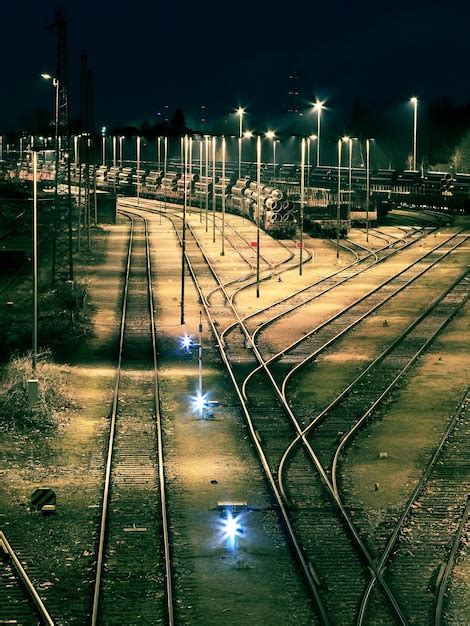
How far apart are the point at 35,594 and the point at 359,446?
9.92 m

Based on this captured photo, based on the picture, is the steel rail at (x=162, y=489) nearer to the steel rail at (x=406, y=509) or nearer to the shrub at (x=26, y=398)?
the shrub at (x=26, y=398)

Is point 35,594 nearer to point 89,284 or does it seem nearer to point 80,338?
point 80,338

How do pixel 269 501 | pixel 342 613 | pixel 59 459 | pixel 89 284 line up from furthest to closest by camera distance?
pixel 89 284 → pixel 59 459 → pixel 269 501 → pixel 342 613

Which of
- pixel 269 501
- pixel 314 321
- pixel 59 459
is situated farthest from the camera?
pixel 314 321

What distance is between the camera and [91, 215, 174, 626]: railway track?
15.8 m

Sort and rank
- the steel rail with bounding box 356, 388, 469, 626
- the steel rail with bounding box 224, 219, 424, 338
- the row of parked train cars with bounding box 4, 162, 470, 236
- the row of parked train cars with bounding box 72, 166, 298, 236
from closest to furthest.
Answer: the steel rail with bounding box 356, 388, 469, 626 → the steel rail with bounding box 224, 219, 424, 338 → the row of parked train cars with bounding box 72, 166, 298, 236 → the row of parked train cars with bounding box 4, 162, 470, 236

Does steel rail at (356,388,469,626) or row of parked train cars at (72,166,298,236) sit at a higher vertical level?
row of parked train cars at (72,166,298,236)

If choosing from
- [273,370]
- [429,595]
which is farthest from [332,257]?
[429,595]

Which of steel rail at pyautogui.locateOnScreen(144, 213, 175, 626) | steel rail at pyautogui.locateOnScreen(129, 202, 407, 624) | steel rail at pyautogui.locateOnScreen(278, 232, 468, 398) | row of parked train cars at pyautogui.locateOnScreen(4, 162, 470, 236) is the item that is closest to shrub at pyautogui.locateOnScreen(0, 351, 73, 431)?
steel rail at pyautogui.locateOnScreen(144, 213, 175, 626)

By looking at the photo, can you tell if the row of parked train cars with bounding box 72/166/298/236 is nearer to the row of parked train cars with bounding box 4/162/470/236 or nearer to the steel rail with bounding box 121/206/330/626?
the row of parked train cars with bounding box 4/162/470/236

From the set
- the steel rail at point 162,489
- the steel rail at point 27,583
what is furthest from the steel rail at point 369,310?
the steel rail at point 27,583

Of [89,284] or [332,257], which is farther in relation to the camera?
[332,257]

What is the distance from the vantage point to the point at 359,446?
24.3 m

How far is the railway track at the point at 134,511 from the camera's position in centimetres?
1577
